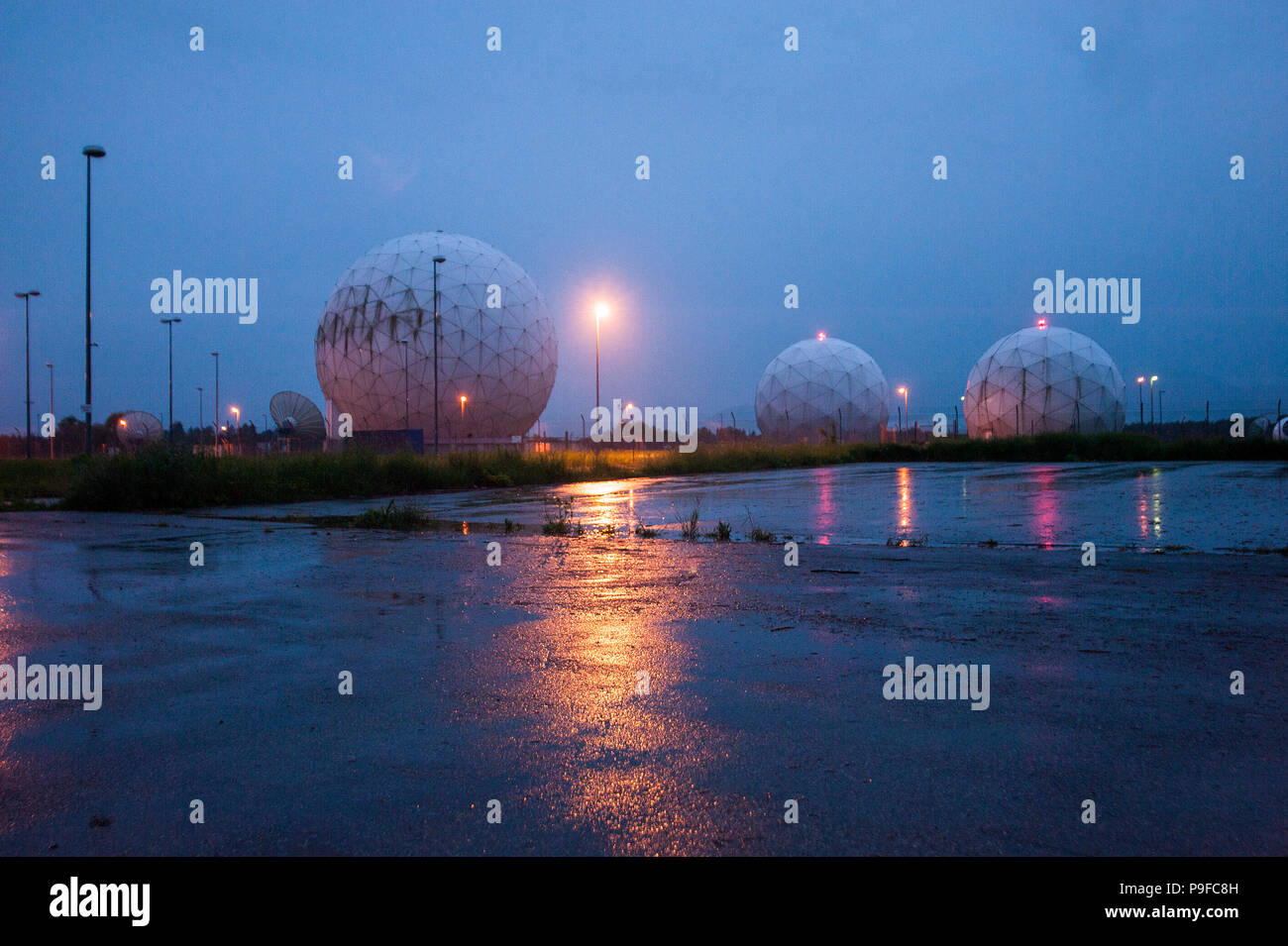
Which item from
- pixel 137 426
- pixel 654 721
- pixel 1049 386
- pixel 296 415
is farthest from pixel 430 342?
pixel 654 721

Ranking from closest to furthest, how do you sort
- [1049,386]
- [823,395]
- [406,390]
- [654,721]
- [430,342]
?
[654,721] → [406,390] → [430,342] → [1049,386] → [823,395]

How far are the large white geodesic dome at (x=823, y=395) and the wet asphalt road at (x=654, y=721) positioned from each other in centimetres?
4559

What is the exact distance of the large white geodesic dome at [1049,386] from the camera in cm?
4572

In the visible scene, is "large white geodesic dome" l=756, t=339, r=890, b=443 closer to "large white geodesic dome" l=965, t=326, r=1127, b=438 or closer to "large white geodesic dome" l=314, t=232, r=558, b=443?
"large white geodesic dome" l=965, t=326, r=1127, b=438

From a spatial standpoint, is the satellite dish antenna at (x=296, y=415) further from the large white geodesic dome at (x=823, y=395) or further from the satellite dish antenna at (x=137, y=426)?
the large white geodesic dome at (x=823, y=395)

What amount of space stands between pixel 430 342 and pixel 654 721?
1392 inches

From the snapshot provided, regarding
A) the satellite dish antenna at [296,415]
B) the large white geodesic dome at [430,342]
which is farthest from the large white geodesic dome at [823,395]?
the satellite dish antenna at [296,415]

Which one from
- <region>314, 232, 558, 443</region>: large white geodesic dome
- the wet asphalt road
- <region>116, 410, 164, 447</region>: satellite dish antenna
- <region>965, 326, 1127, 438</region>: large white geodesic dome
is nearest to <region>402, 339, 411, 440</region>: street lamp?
<region>314, 232, 558, 443</region>: large white geodesic dome

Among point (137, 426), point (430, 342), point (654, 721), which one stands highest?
point (430, 342)

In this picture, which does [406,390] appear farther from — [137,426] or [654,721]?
[654,721]

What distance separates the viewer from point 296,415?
46.3 meters

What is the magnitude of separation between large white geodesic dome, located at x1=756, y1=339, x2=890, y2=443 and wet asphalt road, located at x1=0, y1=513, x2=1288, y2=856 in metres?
45.6
